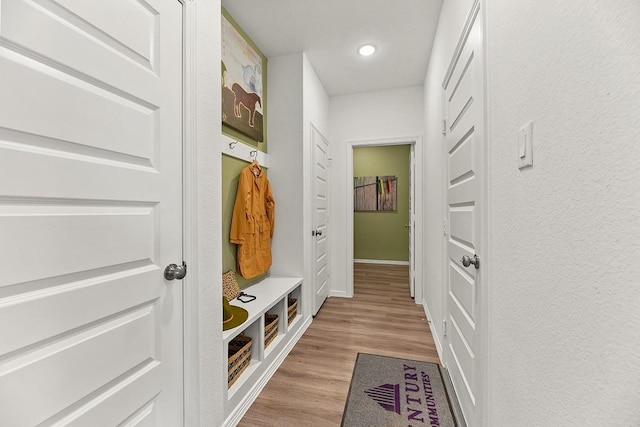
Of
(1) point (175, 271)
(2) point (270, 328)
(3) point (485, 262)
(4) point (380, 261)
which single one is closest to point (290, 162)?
(2) point (270, 328)

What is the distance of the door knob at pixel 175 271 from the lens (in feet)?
3.55

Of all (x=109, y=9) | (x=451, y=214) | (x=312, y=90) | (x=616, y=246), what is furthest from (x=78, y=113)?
(x=312, y=90)

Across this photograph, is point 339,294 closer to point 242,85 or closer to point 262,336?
point 262,336

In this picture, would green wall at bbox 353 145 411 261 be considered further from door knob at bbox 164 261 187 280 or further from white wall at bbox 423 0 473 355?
door knob at bbox 164 261 187 280

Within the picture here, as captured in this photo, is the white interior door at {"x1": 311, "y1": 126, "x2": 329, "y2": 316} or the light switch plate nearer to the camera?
the light switch plate

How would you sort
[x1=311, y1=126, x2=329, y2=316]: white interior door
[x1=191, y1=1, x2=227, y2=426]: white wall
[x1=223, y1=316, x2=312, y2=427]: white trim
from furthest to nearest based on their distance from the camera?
1. [x1=311, y1=126, x2=329, y2=316]: white interior door
2. [x1=223, y1=316, x2=312, y2=427]: white trim
3. [x1=191, y1=1, x2=227, y2=426]: white wall

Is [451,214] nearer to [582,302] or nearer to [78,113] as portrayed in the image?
[582,302]

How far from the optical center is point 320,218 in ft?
10.5

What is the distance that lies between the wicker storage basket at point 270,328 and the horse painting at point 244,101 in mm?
A: 1574

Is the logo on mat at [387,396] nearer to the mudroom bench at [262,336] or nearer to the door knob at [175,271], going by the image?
the mudroom bench at [262,336]

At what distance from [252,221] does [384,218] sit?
4.06 meters

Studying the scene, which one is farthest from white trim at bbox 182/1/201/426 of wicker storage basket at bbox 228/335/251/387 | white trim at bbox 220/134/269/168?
white trim at bbox 220/134/269/168

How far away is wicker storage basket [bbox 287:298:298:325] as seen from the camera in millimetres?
2457

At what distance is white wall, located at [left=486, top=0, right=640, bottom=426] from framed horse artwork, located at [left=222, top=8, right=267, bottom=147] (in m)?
1.71
